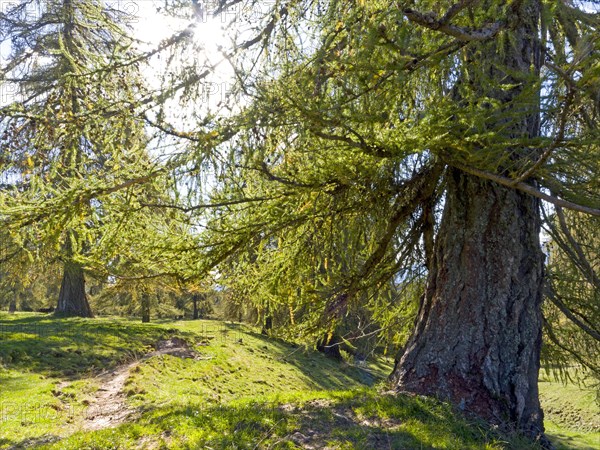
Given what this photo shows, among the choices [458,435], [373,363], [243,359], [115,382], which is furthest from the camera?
[373,363]

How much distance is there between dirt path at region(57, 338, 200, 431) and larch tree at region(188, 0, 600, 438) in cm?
342

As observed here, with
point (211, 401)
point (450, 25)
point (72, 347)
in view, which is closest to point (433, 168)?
point (450, 25)

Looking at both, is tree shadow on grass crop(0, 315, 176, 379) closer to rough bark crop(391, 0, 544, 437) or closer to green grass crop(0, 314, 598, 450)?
green grass crop(0, 314, 598, 450)

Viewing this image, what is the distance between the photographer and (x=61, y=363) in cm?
1053

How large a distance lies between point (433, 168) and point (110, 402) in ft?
22.1

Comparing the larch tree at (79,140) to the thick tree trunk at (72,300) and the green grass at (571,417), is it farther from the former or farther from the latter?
the thick tree trunk at (72,300)

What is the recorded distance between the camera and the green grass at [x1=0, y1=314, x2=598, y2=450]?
464 centimetres

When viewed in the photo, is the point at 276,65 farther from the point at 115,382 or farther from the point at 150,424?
the point at 115,382

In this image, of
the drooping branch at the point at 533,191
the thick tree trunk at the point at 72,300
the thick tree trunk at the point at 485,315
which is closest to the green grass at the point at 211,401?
the thick tree trunk at the point at 485,315

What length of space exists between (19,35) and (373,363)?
18.2 metres

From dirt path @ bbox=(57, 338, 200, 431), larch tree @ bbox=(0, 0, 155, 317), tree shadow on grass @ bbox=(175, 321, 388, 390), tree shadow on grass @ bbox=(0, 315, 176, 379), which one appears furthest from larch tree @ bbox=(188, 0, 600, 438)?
tree shadow on grass @ bbox=(175, 321, 388, 390)

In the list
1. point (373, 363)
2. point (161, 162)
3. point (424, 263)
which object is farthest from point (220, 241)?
point (373, 363)

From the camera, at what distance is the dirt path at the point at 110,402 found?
24.8 ft

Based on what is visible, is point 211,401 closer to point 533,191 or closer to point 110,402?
point 110,402
